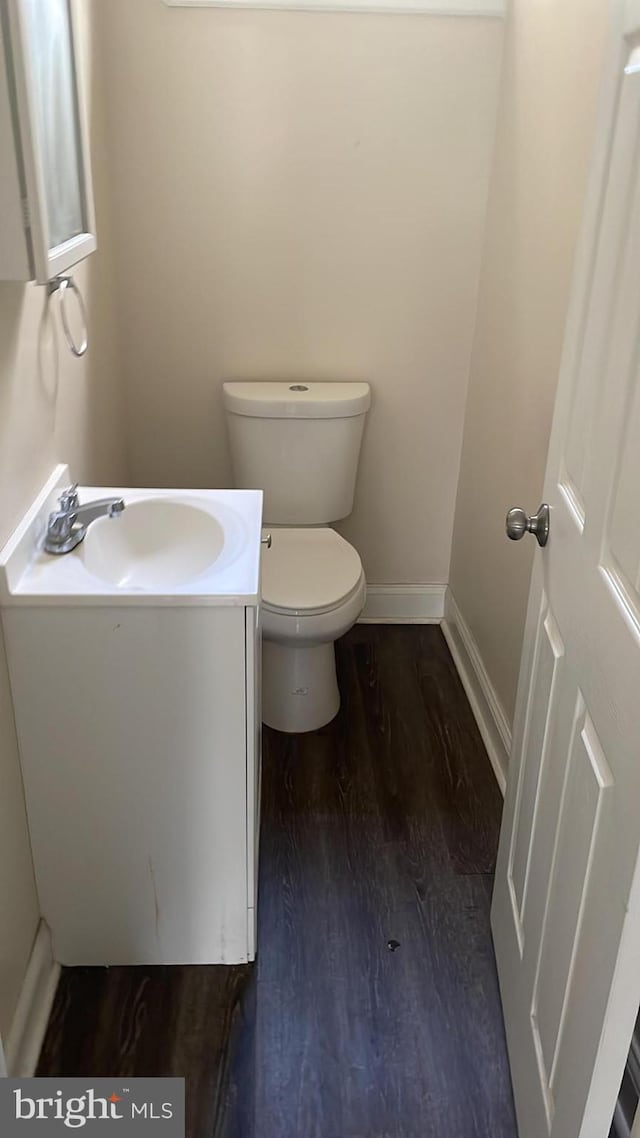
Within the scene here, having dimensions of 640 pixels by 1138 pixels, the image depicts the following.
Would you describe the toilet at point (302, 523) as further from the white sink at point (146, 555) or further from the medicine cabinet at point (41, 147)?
the medicine cabinet at point (41, 147)

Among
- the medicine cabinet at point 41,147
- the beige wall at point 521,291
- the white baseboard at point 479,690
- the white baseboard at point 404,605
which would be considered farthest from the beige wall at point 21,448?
the white baseboard at point 404,605

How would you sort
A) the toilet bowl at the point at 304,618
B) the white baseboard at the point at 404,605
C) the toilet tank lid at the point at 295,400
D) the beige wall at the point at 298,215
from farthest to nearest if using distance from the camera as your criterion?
the white baseboard at the point at 404,605
the toilet tank lid at the point at 295,400
the beige wall at the point at 298,215
the toilet bowl at the point at 304,618

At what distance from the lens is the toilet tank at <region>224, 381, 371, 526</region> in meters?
2.48

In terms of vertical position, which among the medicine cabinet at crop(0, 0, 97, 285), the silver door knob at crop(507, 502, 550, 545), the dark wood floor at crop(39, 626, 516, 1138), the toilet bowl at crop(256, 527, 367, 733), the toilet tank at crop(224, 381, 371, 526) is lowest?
the dark wood floor at crop(39, 626, 516, 1138)

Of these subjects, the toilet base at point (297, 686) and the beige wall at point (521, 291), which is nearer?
the beige wall at point (521, 291)

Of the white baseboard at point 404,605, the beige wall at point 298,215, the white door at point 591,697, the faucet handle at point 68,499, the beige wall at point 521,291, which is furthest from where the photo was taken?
the white baseboard at point 404,605

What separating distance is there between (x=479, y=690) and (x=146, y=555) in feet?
3.65

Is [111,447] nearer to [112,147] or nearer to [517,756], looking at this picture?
[112,147]

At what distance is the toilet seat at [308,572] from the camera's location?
2184mm

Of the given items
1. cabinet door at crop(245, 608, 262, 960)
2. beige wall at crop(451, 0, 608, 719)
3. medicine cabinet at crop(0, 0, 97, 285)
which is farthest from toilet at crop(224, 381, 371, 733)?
medicine cabinet at crop(0, 0, 97, 285)

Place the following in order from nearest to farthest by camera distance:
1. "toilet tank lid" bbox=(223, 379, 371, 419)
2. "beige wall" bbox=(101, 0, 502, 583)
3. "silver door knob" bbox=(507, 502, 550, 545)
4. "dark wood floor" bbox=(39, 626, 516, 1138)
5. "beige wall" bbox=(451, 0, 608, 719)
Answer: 1. "silver door knob" bbox=(507, 502, 550, 545)
2. "dark wood floor" bbox=(39, 626, 516, 1138)
3. "beige wall" bbox=(451, 0, 608, 719)
4. "beige wall" bbox=(101, 0, 502, 583)
5. "toilet tank lid" bbox=(223, 379, 371, 419)

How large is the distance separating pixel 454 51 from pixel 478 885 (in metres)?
2.03

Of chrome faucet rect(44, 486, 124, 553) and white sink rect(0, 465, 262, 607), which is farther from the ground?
chrome faucet rect(44, 486, 124, 553)

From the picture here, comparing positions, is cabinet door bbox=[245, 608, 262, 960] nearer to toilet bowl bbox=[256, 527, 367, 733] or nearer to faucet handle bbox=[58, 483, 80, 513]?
faucet handle bbox=[58, 483, 80, 513]
